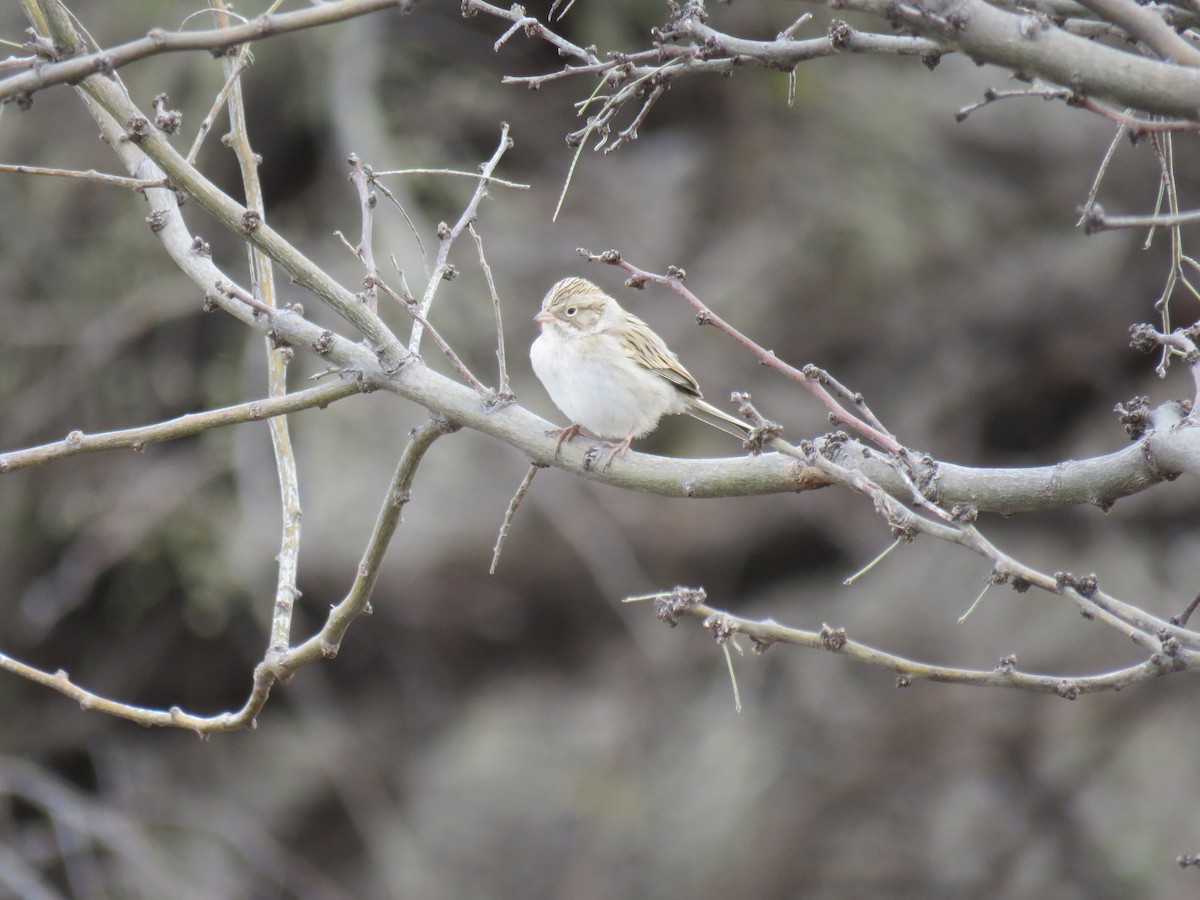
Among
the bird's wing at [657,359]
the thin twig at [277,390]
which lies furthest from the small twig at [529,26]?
the bird's wing at [657,359]

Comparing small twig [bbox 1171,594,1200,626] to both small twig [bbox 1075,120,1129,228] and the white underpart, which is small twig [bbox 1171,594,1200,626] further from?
the white underpart

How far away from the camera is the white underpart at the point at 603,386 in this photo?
440cm

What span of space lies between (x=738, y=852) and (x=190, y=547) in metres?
4.29

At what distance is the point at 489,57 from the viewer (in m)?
8.50

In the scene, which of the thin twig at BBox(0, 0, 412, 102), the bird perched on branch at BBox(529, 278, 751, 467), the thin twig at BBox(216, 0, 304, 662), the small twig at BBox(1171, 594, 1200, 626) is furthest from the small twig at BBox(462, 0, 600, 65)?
the bird perched on branch at BBox(529, 278, 751, 467)

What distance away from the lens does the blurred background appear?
7.75 metres

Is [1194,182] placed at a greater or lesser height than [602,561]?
greater

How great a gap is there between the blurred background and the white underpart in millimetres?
2540

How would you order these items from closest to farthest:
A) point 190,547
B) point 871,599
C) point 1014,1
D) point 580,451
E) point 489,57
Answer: point 1014,1, point 580,451, point 190,547, point 489,57, point 871,599

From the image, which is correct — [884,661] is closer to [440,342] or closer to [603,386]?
[440,342]

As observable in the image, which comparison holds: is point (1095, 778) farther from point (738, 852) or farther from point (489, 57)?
point (489, 57)

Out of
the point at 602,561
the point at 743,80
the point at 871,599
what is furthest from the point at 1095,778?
the point at 743,80

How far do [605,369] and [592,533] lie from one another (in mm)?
3590

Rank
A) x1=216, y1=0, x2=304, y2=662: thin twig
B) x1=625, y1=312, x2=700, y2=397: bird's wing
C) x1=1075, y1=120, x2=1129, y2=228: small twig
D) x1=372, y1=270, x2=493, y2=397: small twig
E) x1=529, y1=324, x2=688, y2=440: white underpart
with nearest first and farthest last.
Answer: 1. x1=1075, y1=120, x2=1129, y2=228: small twig
2. x1=372, y1=270, x2=493, y2=397: small twig
3. x1=216, y1=0, x2=304, y2=662: thin twig
4. x1=529, y1=324, x2=688, y2=440: white underpart
5. x1=625, y1=312, x2=700, y2=397: bird's wing
